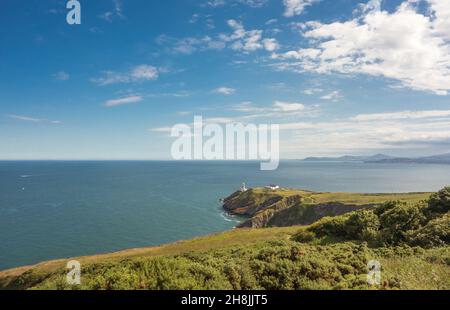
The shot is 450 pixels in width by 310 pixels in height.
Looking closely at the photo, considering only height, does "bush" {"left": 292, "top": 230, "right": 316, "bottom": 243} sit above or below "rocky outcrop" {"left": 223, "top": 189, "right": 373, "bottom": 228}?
above

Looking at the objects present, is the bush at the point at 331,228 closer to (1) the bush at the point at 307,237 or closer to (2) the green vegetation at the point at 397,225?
(2) the green vegetation at the point at 397,225

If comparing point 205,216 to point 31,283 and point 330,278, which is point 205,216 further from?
point 330,278

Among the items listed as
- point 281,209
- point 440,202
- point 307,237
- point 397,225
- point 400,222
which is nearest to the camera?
point 397,225

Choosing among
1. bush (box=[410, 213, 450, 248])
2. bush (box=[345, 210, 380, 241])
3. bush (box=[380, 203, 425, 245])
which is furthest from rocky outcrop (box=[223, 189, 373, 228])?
bush (box=[410, 213, 450, 248])

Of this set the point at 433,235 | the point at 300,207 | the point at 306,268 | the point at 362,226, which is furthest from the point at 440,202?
the point at 300,207

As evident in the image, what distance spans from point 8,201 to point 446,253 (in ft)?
593

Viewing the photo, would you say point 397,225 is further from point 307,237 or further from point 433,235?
point 307,237

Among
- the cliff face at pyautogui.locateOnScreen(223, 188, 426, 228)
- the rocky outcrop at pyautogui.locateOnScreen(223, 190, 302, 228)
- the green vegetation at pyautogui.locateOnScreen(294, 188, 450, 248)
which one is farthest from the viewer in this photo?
the rocky outcrop at pyautogui.locateOnScreen(223, 190, 302, 228)

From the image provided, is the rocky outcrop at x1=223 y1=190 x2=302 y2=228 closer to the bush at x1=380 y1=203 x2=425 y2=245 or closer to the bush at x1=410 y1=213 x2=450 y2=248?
the bush at x1=380 y1=203 x2=425 y2=245

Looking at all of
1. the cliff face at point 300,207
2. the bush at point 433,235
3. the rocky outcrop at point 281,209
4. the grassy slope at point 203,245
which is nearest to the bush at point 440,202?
the bush at point 433,235

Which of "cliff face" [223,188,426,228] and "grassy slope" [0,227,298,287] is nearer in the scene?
"grassy slope" [0,227,298,287]

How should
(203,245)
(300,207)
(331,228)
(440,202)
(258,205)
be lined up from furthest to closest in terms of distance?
(258,205) → (300,207) → (203,245) → (331,228) → (440,202)

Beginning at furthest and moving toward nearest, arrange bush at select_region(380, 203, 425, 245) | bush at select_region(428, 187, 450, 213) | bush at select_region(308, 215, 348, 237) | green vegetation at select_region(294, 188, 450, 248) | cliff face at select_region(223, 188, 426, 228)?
cliff face at select_region(223, 188, 426, 228) < bush at select_region(308, 215, 348, 237) < bush at select_region(428, 187, 450, 213) < bush at select_region(380, 203, 425, 245) < green vegetation at select_region(294, 188, 450, 248)

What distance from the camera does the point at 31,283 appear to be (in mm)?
43031
